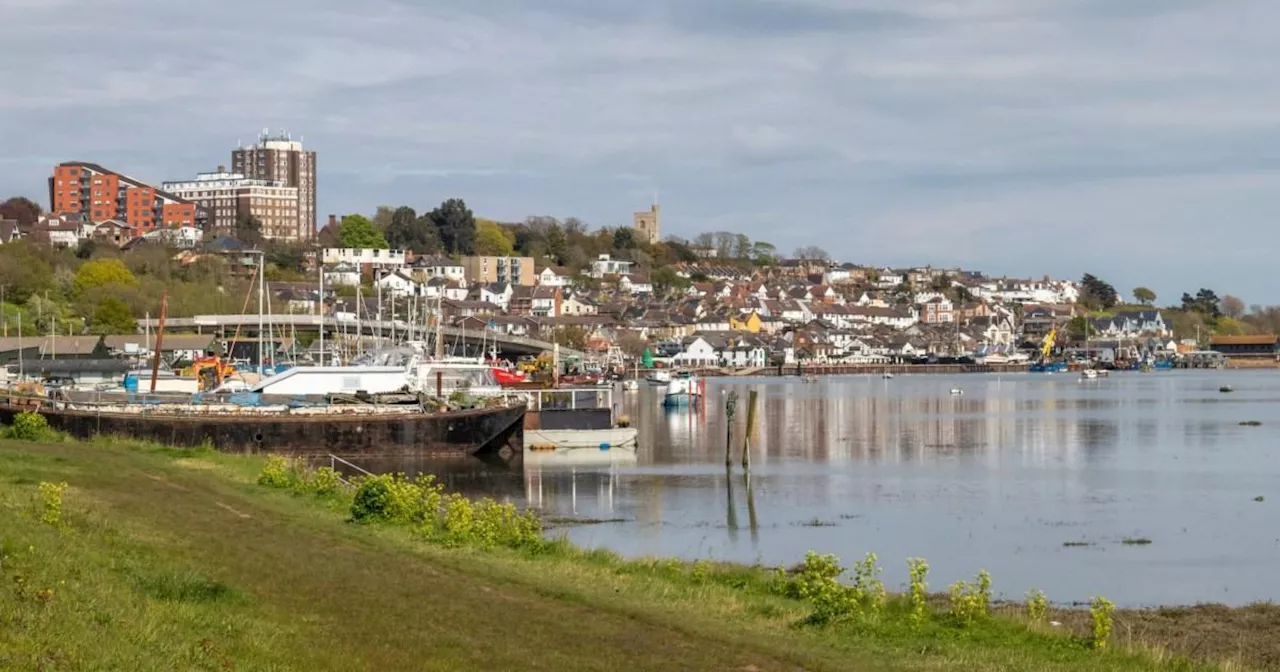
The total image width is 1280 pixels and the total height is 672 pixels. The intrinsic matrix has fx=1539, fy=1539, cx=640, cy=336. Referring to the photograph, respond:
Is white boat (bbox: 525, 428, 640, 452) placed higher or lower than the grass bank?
lower

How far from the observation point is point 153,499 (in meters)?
24.3

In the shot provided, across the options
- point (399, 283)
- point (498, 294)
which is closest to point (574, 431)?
point (399, 283)

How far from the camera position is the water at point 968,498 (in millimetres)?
28688

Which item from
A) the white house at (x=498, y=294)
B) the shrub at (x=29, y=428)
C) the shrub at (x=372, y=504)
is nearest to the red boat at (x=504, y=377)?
the shrub at (x=29, y=428)

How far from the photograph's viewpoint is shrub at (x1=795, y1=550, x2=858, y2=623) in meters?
17.5

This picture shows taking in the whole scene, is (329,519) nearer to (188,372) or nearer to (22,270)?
(188,372)

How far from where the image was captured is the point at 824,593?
17.9 m

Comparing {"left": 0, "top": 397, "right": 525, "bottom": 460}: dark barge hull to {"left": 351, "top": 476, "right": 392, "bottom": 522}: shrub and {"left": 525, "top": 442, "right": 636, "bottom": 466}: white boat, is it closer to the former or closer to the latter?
{"left": 525, "top": 442, "right": 636, "bottom": 466}: white boat

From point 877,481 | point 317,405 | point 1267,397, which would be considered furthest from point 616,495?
point 1267,397

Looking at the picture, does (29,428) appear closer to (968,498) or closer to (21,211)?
(968,498)

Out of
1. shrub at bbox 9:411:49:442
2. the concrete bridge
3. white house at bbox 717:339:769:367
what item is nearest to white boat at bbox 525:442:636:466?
shrub at bbox 9:411:49:442

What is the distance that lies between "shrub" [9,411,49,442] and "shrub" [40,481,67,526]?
1825 centimetres

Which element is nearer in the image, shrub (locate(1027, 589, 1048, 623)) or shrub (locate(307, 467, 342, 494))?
shrub (locate(1027, 589, 1048, 623))

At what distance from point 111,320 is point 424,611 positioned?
111123 mm
